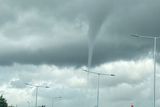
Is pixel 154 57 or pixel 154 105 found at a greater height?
pixel 154 57

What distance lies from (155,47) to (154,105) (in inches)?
360

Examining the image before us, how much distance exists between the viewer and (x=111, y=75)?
401ft

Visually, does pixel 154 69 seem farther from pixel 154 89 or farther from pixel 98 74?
pixel 98 74

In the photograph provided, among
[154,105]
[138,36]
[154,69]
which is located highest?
[138,36]

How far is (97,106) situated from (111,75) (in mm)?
9816

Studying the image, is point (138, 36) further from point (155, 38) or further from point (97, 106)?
point (97, 106)

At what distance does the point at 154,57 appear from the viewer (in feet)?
244

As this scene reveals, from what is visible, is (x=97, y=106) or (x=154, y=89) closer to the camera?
(x=154, y=89)

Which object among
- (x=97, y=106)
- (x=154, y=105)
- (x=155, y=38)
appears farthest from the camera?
(x=97, y=106)

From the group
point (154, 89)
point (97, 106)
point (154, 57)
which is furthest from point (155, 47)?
point (97, 106)

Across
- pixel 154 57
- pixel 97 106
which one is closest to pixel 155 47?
pixel 154 57

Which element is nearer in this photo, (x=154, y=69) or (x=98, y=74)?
(x=154, y=69)

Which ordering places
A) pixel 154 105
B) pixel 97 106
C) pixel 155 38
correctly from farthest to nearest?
pixel 97 106
pixel 155 38
pixel 154 105

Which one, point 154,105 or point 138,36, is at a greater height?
point 138,36
